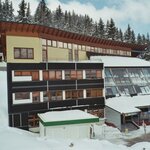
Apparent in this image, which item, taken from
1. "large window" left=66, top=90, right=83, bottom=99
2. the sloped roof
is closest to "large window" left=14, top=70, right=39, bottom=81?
"large window" left=66, top=90, right=83, bottom=99

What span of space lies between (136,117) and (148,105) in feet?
10.2

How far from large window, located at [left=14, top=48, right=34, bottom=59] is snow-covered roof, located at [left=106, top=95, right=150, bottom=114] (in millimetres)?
13833

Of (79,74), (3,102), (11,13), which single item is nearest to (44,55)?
(79,74)

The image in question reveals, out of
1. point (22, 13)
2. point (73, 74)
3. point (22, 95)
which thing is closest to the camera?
point (22, 95)

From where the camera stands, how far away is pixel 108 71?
4928 centimetres

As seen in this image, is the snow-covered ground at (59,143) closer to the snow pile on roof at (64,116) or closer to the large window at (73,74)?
the snow pile on roof at (64,116)

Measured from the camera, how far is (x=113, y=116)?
42.4 metres

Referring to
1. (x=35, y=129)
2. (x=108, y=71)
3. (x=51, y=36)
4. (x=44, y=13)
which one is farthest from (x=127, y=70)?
(x=44, y=13)

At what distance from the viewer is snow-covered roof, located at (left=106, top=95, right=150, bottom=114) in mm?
42112

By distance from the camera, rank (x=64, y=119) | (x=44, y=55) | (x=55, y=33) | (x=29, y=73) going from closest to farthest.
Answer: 1. (x=64, y=119)
2. (x=29, y=73)
3. (x=44, y=55)
4. (x=55, y=33)

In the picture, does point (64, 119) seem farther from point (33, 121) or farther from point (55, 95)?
point (55, 95)

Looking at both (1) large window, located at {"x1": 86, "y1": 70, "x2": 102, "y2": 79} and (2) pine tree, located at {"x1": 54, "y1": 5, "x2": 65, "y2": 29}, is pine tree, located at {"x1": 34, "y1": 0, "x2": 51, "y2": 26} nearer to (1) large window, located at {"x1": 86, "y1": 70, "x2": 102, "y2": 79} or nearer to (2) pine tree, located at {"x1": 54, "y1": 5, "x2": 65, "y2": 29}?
(2) pine tree, located at {"x1": 54, "y1": 5, "x2": 65, "y2": 29}

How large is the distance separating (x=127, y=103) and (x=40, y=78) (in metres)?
14.5

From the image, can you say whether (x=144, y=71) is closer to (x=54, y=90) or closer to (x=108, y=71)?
(x=108, y=71)
